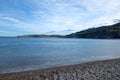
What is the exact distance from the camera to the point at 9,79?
13242 mm

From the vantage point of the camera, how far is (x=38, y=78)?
41.2 feet

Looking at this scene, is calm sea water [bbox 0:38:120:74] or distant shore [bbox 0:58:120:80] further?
calm sea water [bbox 0:38:120:74]

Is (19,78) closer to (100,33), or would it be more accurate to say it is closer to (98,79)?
(98,79)

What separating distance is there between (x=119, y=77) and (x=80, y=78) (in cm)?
277

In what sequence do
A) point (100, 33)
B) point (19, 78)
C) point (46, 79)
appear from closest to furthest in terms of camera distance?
point (46, 79) → point (19, 78) → point (100, 33)

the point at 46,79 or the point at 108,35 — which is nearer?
the point at 46,79

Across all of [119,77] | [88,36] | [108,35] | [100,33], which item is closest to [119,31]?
[108,35]

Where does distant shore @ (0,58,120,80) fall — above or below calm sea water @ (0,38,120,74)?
above

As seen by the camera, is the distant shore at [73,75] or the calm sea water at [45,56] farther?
the calm sea water at [45,56]

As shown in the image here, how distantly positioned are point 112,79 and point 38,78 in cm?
538

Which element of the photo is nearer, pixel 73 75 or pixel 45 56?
pixel 73 75

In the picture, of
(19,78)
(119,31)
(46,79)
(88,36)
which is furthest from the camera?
(88,36)

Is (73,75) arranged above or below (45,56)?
above

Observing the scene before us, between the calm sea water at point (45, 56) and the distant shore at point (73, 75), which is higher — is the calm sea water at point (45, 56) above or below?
below
